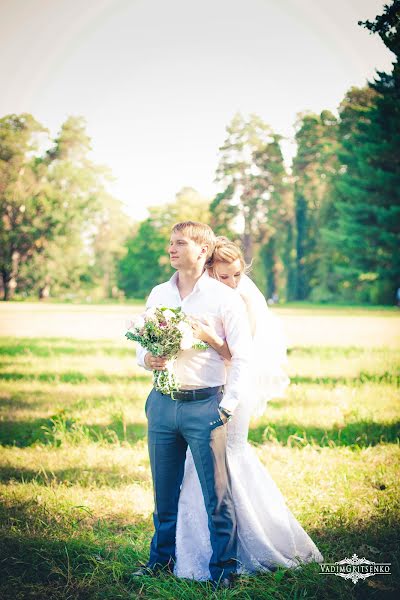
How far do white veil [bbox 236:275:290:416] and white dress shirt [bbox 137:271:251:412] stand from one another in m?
0.69

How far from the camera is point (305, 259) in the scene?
2366 inches

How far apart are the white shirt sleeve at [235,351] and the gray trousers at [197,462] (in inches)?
5.9

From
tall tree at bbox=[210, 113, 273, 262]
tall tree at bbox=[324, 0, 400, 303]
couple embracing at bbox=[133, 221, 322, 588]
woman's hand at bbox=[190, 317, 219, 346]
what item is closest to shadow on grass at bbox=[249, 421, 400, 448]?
couple embracing at bbox=[133, 221, 322, 588]

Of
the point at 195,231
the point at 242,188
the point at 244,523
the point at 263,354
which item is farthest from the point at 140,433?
the point at 242,188

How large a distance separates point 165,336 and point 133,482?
2673 millimetres

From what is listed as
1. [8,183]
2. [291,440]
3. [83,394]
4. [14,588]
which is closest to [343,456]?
[291,440]

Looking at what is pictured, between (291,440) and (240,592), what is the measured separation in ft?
10.7

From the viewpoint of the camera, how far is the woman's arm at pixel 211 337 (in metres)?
3.12

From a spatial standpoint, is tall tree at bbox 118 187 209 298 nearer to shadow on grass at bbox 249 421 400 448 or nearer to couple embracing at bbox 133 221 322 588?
shadow on grass at bbox 249 421 400 448

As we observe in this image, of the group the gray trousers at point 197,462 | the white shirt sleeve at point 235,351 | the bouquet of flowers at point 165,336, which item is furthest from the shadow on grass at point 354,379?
the bouquet of flowers at point 165,336

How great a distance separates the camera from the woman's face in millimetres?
3990

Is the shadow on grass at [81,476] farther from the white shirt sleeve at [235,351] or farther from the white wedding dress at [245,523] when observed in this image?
the white shirt sleeve at [235,351]

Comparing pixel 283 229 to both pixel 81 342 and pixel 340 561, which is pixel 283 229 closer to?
pixel 81 342

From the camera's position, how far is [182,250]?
10.7 feet
